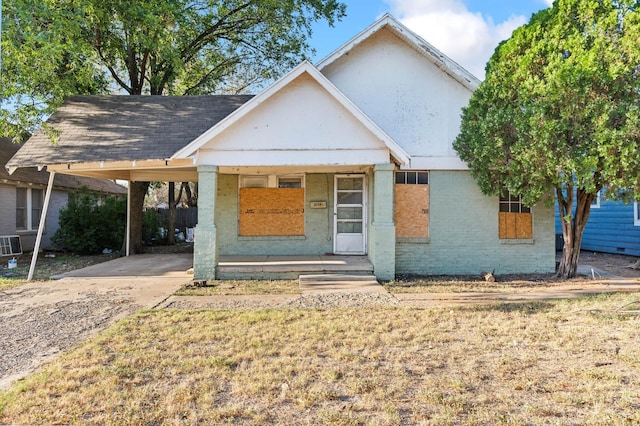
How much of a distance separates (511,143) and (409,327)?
5913 millimetres

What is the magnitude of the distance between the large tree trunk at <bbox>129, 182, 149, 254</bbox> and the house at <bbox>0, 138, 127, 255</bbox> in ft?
13.4

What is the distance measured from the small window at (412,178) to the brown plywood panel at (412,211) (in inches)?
4.5

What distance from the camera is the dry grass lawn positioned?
351 cm

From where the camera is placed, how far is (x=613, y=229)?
1603 centimetres

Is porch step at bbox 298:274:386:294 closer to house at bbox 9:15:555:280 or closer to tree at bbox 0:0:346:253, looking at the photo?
house at bbox 9:15:555:280

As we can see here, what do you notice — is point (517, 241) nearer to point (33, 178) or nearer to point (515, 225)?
point (515, 225)

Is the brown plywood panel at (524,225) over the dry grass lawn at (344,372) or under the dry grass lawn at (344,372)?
over

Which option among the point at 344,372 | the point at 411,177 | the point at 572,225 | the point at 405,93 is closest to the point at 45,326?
the point at 344,372

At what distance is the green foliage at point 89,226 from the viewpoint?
1480 centimetres

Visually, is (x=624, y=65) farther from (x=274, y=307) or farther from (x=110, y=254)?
(x=110, y=254)

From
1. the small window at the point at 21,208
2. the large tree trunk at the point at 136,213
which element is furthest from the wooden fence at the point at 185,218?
the large tree trunk at the point at 136,213

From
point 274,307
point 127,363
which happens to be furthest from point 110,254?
point 127,363

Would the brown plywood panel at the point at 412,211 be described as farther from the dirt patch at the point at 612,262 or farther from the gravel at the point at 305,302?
the dirt patch at the point at 612,262

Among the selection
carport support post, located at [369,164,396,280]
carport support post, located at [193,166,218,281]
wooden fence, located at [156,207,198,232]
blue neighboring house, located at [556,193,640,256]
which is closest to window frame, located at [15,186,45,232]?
wooden fence, located at [156,207,198,232]
